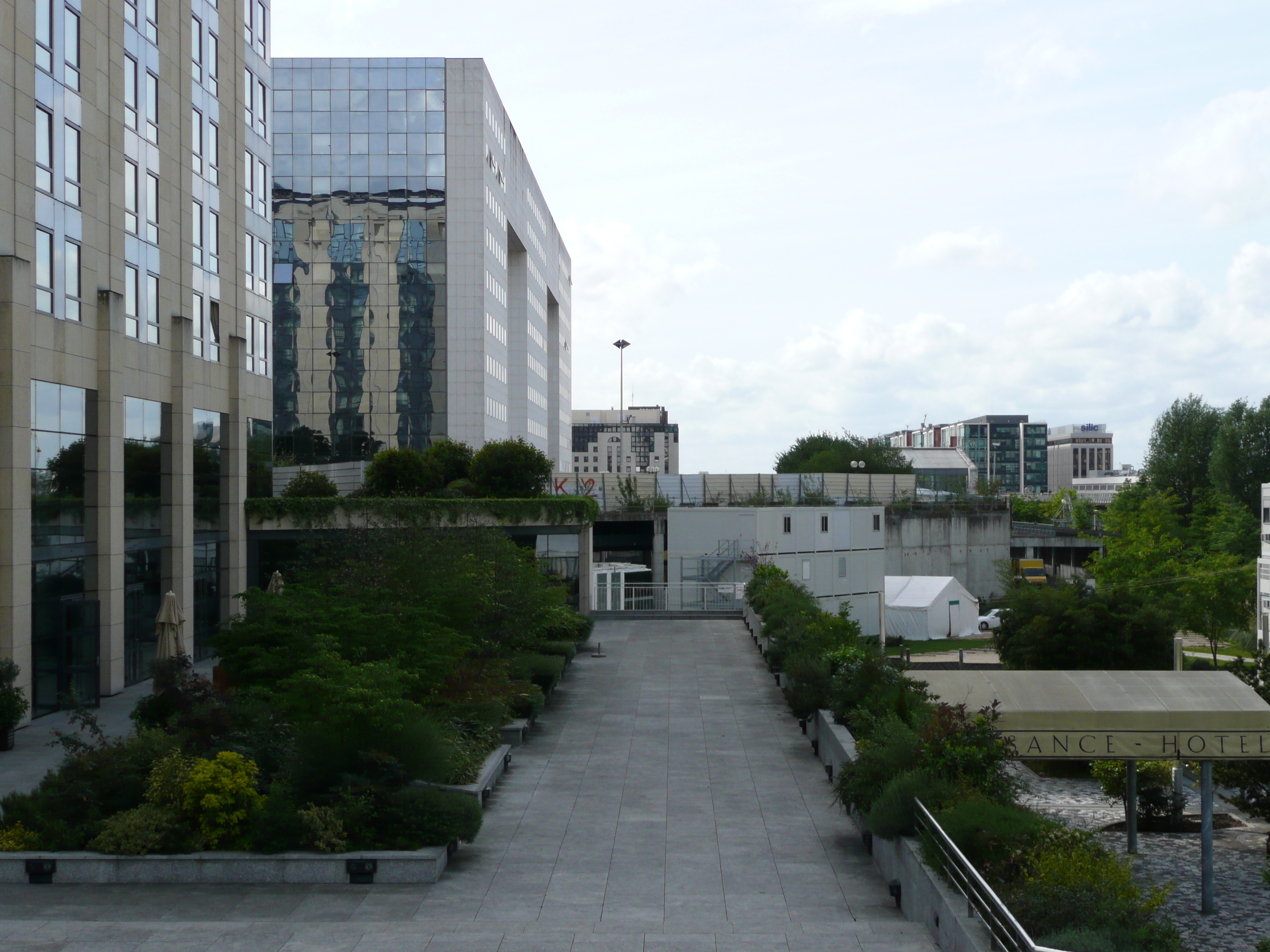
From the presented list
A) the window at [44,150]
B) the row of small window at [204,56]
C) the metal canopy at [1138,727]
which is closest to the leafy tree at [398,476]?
the row of small window at [204,56]

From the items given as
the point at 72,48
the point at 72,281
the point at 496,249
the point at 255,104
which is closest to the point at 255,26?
the point at 255,104

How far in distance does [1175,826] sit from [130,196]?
94.0 feet

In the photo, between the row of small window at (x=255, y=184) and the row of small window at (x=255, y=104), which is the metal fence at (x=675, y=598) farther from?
the row of small window at (x=255, y=104)

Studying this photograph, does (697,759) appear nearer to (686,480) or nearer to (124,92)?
(124,92)

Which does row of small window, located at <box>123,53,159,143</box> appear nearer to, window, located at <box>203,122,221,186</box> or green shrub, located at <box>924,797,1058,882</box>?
window, located at <box>203,122,221,186</box>

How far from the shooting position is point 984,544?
74812 millimetres

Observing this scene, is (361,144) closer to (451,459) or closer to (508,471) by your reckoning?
(451,459)

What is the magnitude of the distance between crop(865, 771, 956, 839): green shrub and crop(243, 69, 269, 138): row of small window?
3401 cm

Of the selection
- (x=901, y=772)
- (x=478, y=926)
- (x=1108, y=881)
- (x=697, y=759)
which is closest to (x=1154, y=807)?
(x=697, y=759)

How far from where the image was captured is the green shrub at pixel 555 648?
2834cm

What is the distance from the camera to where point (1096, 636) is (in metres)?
30.6

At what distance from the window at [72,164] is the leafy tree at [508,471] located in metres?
18.2

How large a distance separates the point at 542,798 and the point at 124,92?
2239 cm

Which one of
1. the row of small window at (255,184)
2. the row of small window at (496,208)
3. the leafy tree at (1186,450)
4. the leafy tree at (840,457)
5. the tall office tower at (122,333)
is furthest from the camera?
the leafy tree at (840,457)
